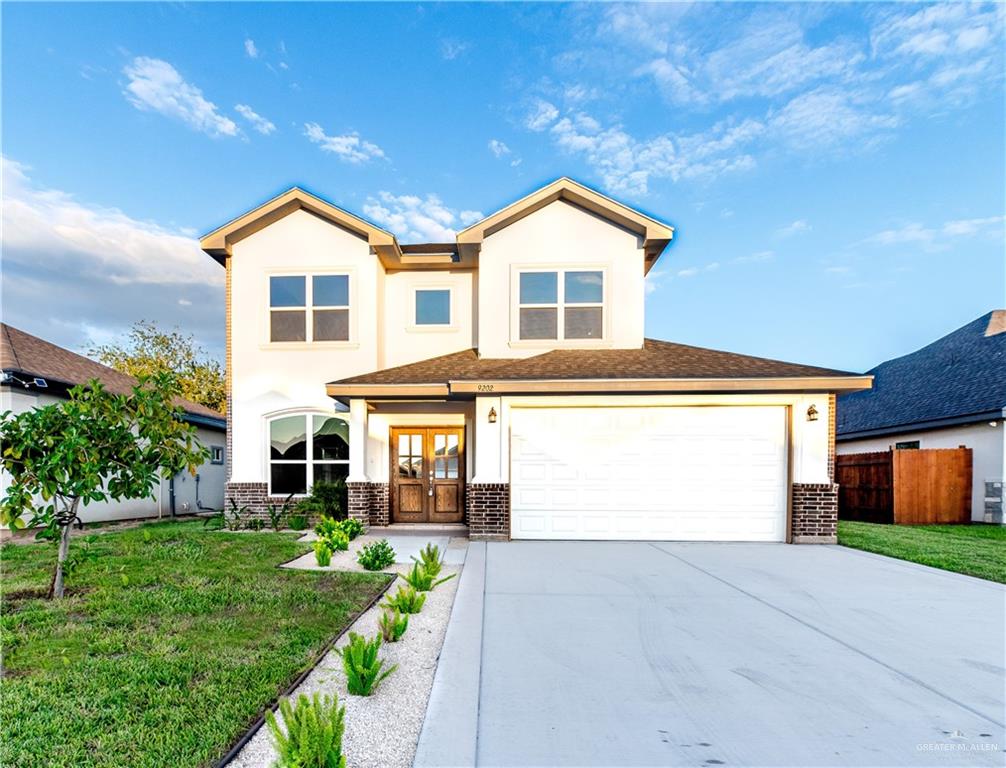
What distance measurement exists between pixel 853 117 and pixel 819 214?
16.8ft

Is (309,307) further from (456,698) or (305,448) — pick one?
(456,698)

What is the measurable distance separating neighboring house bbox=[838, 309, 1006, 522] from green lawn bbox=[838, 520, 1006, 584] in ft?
5.25

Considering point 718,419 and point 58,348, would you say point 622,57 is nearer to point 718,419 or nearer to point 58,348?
point 718,419

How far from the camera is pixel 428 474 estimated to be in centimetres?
1043

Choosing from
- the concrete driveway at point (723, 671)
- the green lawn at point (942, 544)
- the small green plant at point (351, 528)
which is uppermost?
the concrete driveway at point (723, 671)

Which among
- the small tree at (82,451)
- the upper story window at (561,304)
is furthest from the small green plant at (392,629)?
the upper story window at (561,304)

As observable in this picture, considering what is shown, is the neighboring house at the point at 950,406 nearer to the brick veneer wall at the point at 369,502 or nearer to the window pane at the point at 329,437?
the brick veneer wall at the point at 369,502

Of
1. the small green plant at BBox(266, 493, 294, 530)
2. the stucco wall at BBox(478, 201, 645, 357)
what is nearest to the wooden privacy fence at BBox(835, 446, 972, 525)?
the stucco wall at BBox(478, 201, 645, 357)

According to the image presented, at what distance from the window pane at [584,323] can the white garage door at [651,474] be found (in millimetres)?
2344

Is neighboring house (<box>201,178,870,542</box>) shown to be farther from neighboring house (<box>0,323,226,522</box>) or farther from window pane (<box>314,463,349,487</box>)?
neighboring house (<box>0,323,226,522</box>)

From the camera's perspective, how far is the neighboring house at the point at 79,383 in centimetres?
912

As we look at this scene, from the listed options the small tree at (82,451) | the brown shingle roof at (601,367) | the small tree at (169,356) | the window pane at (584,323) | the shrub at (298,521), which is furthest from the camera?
the small tree at (169,356)

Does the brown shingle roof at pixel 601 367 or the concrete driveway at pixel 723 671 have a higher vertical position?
the brown shingle roof at pixel 601 367

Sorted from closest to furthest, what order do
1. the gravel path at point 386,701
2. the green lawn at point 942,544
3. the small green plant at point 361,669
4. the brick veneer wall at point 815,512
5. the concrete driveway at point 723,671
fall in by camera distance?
the gravel path at point 386,701 → the concrete driveway at point 723,671 → the small green plant at point 361,669 → the green lawn at point 942,544 → the brick veneer wall at point 815,512
